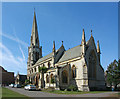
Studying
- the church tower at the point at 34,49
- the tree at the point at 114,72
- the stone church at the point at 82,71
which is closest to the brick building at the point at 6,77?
the church tower at the point at 34,49

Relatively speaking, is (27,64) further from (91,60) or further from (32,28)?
(91,60)

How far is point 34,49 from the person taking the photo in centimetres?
6700

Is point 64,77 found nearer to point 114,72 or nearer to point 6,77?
point 114,72

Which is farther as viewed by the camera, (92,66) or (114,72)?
(114,72)

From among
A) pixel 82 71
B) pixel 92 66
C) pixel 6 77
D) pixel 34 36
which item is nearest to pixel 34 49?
pixel 34 36

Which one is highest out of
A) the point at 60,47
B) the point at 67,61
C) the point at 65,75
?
the point at 60,47

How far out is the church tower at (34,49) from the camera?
6656 cm

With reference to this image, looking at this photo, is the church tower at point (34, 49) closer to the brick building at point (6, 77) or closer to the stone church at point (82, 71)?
the stone church at point (82, 71)

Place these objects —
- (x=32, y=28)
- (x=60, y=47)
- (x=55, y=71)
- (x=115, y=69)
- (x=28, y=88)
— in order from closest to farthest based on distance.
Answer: (x=28, y=88) < (x=55, y=71) < (x=115, y=69) < (x=60, y=47) < (x=32, y=28)

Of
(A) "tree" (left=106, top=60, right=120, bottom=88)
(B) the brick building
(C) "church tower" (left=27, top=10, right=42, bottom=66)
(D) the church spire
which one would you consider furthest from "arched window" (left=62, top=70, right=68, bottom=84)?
(B) the brick building

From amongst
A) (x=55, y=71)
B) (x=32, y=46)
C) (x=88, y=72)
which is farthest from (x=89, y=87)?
(x=32, y=46)

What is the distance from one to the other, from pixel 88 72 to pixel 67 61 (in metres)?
7.46

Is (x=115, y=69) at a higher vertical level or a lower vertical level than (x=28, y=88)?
higher

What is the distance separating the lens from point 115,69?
149 feet
